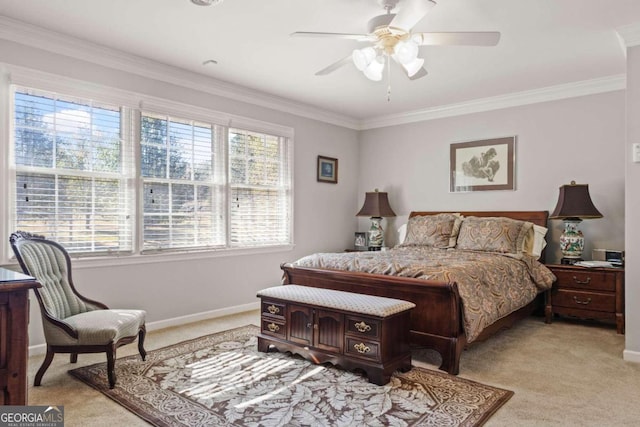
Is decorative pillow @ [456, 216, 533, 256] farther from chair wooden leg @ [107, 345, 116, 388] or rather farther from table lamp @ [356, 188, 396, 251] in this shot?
chair wooden leg @ [107, 345, 116, 388]

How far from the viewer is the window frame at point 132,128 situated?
3.22m

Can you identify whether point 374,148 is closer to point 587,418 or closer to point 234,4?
point 234,4

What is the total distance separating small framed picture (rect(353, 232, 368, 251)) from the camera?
6.14 m

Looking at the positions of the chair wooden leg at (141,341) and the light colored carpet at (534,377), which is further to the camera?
the chair wooden leg at (141,341)

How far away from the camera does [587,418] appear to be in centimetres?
231

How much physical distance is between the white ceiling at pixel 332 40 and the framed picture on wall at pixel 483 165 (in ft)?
2.15

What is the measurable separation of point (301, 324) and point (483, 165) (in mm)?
3319

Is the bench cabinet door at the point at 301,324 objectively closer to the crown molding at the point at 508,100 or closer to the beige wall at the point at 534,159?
the beige wall at the point at 534,159

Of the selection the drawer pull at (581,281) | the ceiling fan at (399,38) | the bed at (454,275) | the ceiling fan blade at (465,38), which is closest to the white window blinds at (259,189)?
the bed at (454,275)

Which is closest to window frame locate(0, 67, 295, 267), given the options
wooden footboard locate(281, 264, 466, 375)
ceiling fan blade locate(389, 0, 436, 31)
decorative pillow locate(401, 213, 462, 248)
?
decorative pillow locate(401, 213, 462, 248)

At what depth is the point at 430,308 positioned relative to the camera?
3088 mm

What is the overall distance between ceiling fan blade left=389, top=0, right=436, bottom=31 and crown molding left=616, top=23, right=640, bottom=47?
1.84 metres

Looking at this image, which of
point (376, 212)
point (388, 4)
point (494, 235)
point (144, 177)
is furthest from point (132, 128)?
point (494, 235)

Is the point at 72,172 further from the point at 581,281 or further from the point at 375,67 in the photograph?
the point at 581,281
